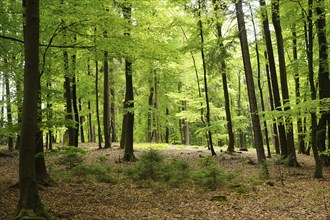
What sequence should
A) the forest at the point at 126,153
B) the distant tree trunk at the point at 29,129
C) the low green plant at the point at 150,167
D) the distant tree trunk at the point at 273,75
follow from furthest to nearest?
1. the distant tree trunk at the point at 273,75
2. the low green plant at the point at 150,167
3. the forest at the point at 126,153
4. the distant tree trunk at the point at 29,129

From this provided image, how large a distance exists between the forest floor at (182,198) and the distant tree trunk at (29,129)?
3.32 ft

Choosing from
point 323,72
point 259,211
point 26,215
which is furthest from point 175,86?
point 26,215

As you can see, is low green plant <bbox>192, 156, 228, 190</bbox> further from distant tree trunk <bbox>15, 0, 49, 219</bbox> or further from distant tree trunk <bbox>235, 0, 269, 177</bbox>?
distant tree trunk <bbox>15, 0, 49, 219</bbox>

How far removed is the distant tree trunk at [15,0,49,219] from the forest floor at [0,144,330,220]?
101cm

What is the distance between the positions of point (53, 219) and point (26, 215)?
71 cm

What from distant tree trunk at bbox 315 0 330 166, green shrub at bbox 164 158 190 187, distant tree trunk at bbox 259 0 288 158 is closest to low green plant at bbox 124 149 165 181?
green shrub at bbox 164 158 190 187

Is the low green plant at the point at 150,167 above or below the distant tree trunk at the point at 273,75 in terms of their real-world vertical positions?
below

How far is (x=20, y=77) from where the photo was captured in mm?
10875

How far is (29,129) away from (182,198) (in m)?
5.62

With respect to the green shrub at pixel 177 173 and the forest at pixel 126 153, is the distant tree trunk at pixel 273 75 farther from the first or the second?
the green shrub at pixel 177 173

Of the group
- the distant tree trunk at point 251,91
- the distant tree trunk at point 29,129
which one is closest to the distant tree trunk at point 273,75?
the distant tree trunk at point 251,91

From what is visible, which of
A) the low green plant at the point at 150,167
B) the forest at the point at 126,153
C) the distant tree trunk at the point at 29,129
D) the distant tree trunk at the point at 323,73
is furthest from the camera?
the distant tree trunk at the point at 323,73

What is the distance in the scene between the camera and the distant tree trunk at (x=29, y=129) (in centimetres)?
607

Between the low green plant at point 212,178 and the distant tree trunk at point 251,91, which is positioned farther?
the distant tree trunk at point 251,91
